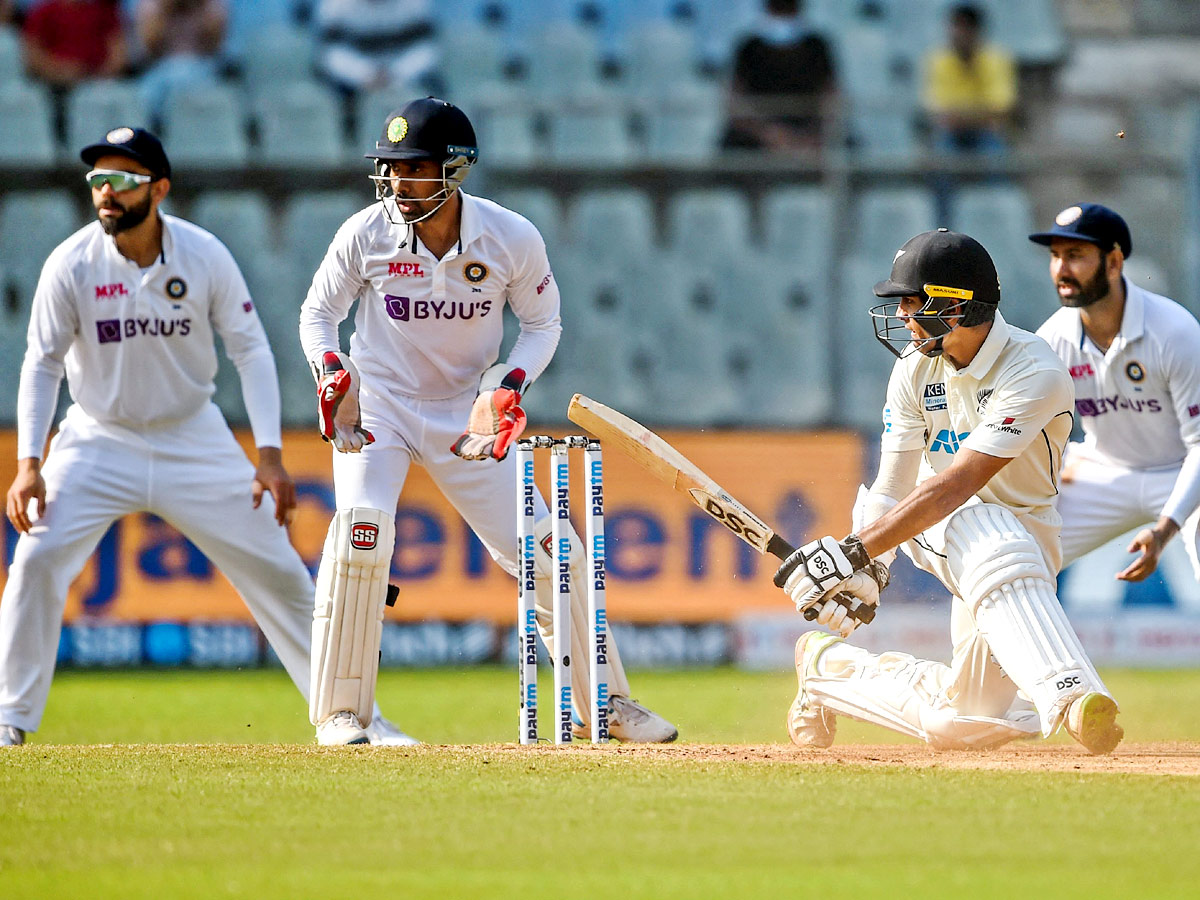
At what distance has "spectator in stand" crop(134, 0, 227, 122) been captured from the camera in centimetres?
1173

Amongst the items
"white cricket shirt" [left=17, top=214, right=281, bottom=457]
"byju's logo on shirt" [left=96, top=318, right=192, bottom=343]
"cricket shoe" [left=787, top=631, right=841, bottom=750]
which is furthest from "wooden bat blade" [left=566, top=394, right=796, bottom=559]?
"byju's logo on shirt" [left=96, top=318, right=192, bottom=343]

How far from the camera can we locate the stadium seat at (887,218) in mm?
10773

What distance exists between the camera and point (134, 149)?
588 cm

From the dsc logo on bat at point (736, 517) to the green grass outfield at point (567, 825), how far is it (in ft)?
2.25

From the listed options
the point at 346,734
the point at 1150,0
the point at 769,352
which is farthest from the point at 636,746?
the point at 1150,0

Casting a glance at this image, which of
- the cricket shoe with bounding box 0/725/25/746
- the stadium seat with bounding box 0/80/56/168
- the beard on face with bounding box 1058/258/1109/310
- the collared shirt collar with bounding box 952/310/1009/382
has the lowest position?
the cricket shoe with bounding box 0/725/25/746

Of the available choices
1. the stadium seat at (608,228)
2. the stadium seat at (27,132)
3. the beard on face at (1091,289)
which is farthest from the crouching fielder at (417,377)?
the stadium seat at (27,132)

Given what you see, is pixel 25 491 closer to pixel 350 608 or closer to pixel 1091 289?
pixel 350 608

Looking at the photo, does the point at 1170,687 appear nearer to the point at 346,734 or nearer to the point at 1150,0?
the point at 346,734

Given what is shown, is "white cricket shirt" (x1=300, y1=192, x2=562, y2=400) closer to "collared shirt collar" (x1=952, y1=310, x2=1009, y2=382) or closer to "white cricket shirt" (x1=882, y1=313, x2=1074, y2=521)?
"white cricket shirt" (x1=882, y1=313, x2=1074, y2=521)

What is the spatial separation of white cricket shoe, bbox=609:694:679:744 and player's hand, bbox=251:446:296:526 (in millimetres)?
1302

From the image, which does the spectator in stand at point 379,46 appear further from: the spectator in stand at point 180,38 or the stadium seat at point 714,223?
the stadium seat at point 714,223

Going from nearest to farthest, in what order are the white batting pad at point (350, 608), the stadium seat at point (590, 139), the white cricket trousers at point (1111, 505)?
the white batting pad at point (350, 608), the white cricket trousers at point (1111, 505), the stadium seat at point (590, 139)

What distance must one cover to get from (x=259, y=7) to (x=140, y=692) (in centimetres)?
581
